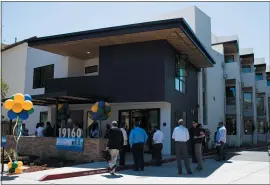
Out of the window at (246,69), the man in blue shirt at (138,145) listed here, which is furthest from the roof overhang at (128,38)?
the window at (246,69)

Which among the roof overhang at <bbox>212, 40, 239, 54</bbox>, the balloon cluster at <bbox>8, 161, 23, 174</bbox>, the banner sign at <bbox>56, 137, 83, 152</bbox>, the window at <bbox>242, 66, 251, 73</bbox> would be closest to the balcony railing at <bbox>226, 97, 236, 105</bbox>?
the roof overhang at <bbox>212, 40, 239, 54</bbox>

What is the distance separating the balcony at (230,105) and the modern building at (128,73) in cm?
662

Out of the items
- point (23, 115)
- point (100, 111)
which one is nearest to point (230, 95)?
point (100, 111)

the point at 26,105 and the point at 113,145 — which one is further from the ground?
the point at 26,105

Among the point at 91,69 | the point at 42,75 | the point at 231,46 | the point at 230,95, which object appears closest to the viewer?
the point at 91,69

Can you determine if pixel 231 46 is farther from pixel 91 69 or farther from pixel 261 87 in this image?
pixel 91 69

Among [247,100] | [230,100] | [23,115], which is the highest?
[247,100]

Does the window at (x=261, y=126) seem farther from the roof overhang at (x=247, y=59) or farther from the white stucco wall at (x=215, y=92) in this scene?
the white stucco wall at (x=215, y=92)

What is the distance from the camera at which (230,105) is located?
35656mm

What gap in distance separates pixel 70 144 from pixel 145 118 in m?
5.33

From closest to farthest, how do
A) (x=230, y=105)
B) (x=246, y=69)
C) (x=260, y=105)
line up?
(x=230, y=105) → (x=246, y=69) → (x=260, y=105)

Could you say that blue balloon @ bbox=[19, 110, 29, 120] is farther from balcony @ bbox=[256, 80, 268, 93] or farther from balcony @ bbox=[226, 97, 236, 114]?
balcony @ bbox=[256, 80, 268, 93]

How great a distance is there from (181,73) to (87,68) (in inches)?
277

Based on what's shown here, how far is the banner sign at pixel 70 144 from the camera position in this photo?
14.9m
